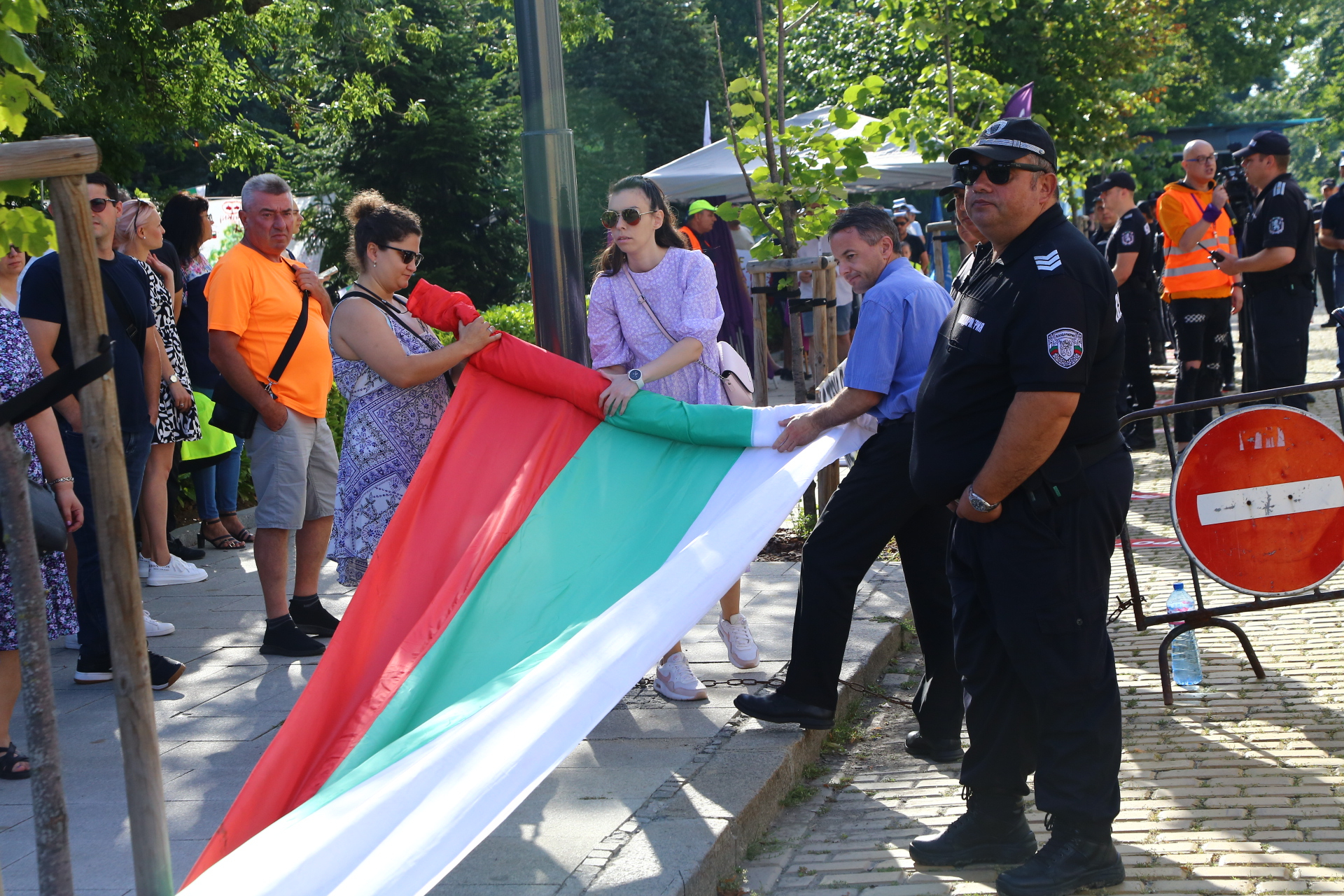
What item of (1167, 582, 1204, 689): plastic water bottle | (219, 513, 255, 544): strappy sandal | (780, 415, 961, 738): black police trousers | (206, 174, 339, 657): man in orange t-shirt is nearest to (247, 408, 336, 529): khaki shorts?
(206, 174, 339, 657): man in orange t-shirt

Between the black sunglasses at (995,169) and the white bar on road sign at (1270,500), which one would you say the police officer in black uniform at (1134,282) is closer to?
the white bar on road sign at (1270,500)

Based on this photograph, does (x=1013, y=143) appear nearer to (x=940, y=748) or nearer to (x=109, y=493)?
(x=940, y=748)

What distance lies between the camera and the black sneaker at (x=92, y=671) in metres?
5.57

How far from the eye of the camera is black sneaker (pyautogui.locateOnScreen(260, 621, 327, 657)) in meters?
5.91

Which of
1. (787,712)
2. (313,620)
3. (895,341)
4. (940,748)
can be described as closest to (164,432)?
(313,620)

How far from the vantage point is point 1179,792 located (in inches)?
165

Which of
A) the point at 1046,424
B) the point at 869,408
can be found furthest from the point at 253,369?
the point at 1046,424

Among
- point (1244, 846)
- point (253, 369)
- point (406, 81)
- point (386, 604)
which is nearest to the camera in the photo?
point (1244, 846)

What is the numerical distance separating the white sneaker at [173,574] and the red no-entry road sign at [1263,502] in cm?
568

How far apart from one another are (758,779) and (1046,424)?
1615 mm

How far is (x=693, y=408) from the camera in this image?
4.66 metres

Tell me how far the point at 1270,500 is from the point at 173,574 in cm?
612

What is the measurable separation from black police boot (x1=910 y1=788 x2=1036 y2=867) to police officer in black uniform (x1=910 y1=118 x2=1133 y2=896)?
172 millimetres

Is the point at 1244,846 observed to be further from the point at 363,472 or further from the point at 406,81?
the point at 406,81
